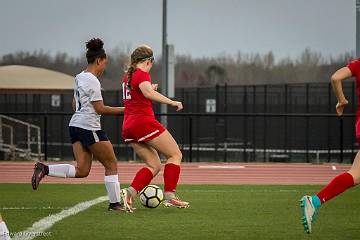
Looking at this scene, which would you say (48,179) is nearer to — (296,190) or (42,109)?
(296,190)

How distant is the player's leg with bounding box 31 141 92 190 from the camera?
1243cm

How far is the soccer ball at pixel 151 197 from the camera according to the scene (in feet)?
41.7

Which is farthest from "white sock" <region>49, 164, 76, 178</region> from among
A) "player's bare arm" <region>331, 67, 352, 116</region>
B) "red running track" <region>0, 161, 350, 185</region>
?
"red running track" <region>0, 161, 350, 185</region>

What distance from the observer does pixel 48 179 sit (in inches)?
810

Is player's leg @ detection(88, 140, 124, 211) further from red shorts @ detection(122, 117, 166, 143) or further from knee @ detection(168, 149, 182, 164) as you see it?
knee @ detection(168, 149, 182, 164)

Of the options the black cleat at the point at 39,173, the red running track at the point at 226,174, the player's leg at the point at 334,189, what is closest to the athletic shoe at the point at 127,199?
the black cleat at the point at 39,173

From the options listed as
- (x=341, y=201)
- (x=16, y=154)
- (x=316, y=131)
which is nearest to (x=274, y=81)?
(x=316, y=131)

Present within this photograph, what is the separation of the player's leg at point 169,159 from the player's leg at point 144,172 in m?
0.15

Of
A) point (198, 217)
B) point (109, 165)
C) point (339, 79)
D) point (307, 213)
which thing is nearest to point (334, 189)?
point (307, 213)

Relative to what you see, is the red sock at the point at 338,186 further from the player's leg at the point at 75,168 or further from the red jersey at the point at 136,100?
the player's leg at the point at 75,168

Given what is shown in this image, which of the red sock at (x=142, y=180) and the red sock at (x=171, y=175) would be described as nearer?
the red sock at (x=142, y=180)

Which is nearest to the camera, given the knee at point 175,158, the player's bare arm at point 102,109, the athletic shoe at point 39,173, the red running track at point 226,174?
the player's bare arm at point 102,109

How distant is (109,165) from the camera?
1244 centimetres

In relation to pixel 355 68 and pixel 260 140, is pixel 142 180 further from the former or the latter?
pixel 260 140
